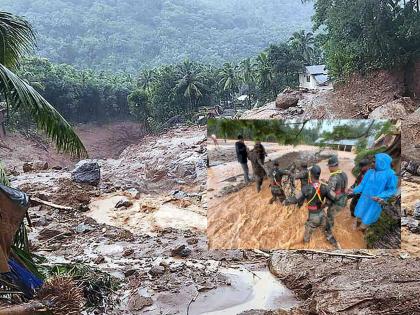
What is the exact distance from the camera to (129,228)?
12.1 m

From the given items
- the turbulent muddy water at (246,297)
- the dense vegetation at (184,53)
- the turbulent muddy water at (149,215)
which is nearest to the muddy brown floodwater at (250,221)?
the turbulent muddy water at (246,297)

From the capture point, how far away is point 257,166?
582 centimetres

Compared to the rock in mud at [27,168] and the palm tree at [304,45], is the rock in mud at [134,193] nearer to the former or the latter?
the rock in mud at [27,168]

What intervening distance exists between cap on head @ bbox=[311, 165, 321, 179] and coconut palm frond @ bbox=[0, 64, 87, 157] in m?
2.59

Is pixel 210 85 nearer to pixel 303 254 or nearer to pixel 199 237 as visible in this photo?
pixel 199 237

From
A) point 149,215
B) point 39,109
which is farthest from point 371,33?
point 39,109

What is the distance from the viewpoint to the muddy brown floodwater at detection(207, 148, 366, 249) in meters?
5.79

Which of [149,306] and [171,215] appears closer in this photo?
[149,306]

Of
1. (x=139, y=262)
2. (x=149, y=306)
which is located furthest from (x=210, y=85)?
(x=149, y=306)

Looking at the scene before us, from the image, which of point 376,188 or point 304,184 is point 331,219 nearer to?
point 304,184

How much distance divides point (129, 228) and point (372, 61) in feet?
32.0

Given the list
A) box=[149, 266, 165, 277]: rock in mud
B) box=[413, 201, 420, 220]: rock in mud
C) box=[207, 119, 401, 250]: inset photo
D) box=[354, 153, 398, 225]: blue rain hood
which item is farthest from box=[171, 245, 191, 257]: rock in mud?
box=[354, 153, 398, 225]: blue rain hood

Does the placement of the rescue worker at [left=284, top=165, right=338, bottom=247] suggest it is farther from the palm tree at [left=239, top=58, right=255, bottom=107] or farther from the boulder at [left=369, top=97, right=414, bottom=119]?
the palm tree at [left=239, top=58, right=255, bottom=107]

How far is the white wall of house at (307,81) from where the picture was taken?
18812 mm
